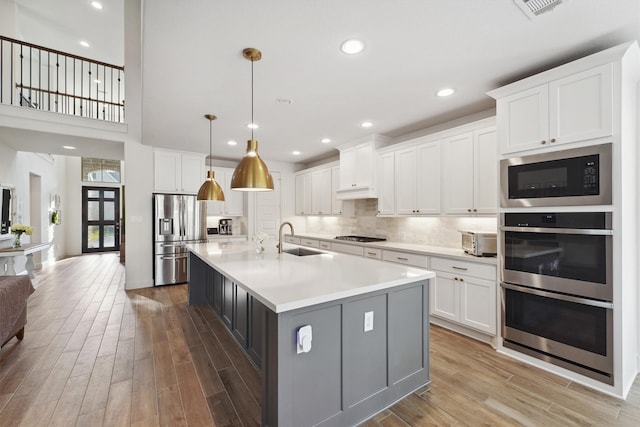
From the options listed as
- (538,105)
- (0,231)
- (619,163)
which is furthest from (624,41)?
(0,231)

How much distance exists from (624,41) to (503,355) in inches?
105

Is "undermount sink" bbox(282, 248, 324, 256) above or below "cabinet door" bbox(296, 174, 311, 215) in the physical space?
below

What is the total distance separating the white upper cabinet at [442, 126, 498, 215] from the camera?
290cm

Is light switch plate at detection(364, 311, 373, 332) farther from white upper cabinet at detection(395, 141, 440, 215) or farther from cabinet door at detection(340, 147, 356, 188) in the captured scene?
cabinet door at detection(340, 147, 356, 188)

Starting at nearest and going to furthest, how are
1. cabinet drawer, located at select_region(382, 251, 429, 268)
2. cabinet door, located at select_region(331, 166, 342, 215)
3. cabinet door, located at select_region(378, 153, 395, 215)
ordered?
cabinet drawer, located at select_region(382, 251, 429, 268)
cabinet door, located at select_region(378, 153, 395, 215)
cabinet door, located at select_region(331, 166, 342, 215)

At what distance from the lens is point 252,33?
1.89m

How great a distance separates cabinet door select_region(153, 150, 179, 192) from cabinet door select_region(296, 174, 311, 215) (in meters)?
2.48

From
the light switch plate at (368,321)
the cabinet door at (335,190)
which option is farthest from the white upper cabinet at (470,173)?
the cabinet door at (335,190)

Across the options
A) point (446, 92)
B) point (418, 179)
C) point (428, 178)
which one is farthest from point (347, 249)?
point (446, 92)

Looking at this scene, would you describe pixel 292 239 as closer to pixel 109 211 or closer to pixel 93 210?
pixel 109 211

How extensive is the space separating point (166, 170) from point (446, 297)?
16.6ft

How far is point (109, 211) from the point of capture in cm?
970

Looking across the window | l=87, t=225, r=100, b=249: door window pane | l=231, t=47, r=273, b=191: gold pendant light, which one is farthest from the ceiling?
l=87, t=225, r=100, b=249: door window pane

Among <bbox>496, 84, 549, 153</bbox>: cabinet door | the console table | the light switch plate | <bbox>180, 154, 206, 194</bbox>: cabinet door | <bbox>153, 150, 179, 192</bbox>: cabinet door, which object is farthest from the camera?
<bbox>180, 154, 206, 194</bbox>: cabinet door
